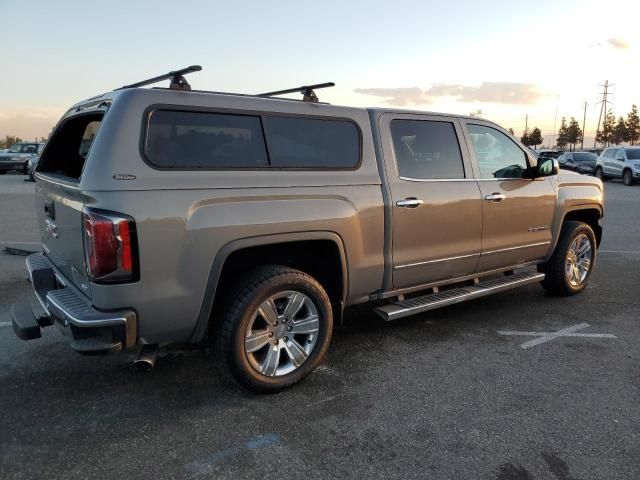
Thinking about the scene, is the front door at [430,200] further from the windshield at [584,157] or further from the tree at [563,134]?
the tree at [563,134]

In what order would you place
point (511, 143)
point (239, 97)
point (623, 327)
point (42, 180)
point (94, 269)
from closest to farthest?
1. point (94, 269)
2. point (239, 97)
3. point (42, 180)
4. point (623, 327)
5. point (511, 143)

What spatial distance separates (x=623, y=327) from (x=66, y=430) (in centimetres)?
464

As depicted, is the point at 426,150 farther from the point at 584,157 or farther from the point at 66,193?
the point at 584,157

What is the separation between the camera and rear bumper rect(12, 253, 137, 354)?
108 inches

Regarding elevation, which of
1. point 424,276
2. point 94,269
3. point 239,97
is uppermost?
point 239,97

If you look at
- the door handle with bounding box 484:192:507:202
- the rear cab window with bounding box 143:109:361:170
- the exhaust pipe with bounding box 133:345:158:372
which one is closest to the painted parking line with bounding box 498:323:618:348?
the door handle with bounding box 484:192:507:202

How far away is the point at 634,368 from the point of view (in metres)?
3.81

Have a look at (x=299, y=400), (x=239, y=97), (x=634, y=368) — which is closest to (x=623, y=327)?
(x=634, y=368)

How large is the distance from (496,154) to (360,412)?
2.90 m

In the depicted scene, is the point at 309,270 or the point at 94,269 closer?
the point at 94,269

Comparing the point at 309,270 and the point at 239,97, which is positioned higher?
the point at 239,97

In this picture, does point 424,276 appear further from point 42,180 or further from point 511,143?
point 42,180

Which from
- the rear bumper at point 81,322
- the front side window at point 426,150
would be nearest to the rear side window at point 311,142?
the front side window at point 426,150

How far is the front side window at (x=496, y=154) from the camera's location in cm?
464
